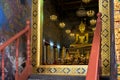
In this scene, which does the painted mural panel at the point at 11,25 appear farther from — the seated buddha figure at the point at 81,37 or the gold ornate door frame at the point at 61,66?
the seated buddha figure at the point at 81,37

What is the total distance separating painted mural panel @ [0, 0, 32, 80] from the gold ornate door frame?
507mm

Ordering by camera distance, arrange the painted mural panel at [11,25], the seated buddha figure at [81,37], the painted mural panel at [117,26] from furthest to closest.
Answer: the seated buddha figure at [81,37]
the painted mural panel at [11,25]
the painted mural panel at [117,26]

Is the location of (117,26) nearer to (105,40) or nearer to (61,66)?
(105,40)

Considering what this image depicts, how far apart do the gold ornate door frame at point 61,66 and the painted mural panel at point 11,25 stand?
51 cm

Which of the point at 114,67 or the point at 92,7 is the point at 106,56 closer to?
the point at 114,67

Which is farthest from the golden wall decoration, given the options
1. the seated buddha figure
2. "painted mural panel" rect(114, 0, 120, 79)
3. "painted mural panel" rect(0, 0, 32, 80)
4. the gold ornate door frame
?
the seated buddha figure

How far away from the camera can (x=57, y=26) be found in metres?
14.2

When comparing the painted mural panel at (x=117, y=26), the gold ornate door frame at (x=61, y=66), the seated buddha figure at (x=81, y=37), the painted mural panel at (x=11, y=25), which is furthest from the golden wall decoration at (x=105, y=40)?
the seated buddha figure at (x=81, y=37)

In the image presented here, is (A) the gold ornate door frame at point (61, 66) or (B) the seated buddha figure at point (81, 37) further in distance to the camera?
(B) the seated buddha figure at point (81, 37)

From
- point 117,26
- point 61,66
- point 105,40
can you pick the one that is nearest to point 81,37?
point 61,66

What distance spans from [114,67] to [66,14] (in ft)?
40.6

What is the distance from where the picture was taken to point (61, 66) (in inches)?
220

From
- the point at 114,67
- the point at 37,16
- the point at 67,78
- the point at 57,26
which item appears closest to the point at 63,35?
the point at 57,26

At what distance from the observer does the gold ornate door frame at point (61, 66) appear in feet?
17.1
